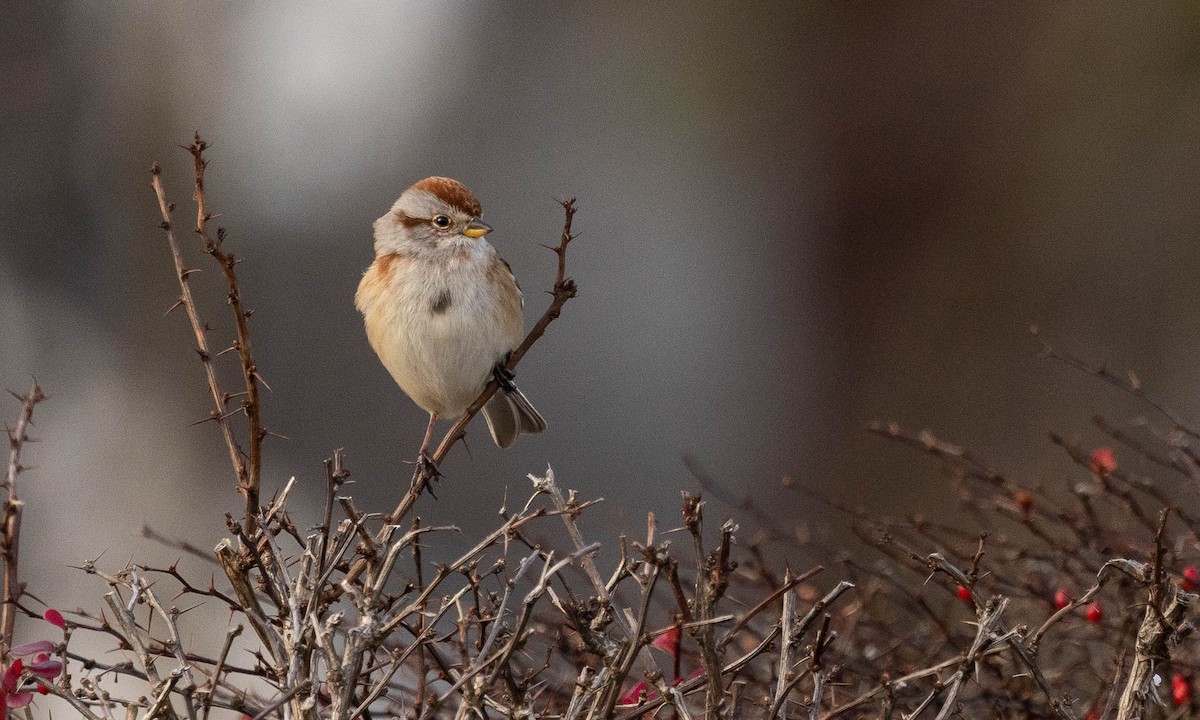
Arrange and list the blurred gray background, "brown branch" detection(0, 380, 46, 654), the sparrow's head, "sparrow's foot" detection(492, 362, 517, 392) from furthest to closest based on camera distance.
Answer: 1. the blurred gray background
2. the sparrow's head
3. "sparrow's foot" detection(492, 362, 517, 392)
4. "brown branch" detection(0, 380, 46, 654)

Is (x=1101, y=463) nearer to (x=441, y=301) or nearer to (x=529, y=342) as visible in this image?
(x=529, y=342)

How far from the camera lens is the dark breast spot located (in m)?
3.25

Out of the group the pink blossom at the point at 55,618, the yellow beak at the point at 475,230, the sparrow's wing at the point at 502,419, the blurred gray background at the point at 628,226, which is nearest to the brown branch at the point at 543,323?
the pink blossom at the point at 55,618

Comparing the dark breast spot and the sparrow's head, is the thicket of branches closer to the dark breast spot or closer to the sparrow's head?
the dark breast spot

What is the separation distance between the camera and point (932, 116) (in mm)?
7719

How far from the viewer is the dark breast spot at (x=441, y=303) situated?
128 inches

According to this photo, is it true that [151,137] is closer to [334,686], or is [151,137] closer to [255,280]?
[255,280]

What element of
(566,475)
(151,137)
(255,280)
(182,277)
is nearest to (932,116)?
(566,475)

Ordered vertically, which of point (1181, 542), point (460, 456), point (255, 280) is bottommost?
point (1181, 542)

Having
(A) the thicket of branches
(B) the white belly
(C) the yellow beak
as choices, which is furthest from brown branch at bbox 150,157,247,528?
(C) the yellow beak

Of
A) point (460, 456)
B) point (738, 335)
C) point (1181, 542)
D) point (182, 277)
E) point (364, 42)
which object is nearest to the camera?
point (182, 277)

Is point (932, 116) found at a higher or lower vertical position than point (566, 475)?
higher

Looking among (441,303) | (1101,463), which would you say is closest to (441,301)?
(441,303)

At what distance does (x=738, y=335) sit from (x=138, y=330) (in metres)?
3.89
